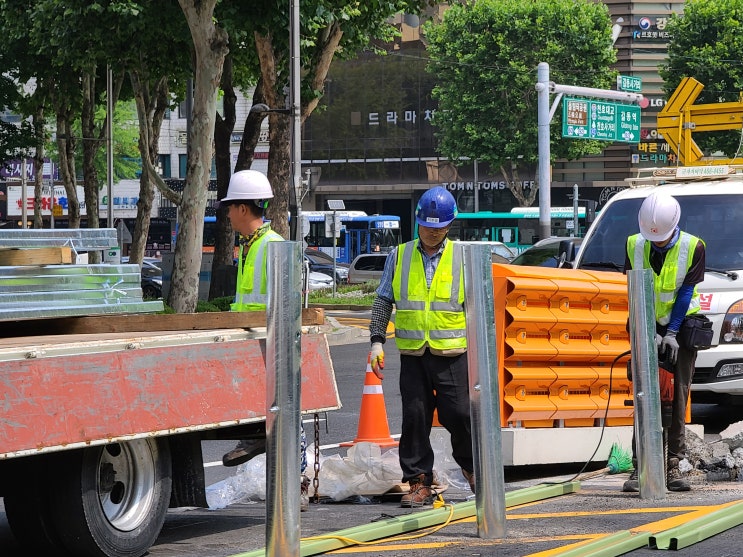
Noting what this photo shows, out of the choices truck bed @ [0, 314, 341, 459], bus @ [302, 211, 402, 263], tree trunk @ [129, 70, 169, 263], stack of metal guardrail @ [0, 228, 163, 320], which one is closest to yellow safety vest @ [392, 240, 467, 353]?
truck bed @ [0, 314, 341, 459]

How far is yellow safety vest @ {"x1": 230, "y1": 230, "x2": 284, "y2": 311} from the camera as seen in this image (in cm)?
724

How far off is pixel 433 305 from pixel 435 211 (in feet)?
1.70

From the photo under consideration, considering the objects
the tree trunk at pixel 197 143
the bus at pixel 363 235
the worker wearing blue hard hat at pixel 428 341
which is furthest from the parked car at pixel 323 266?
the worker wearing blue hard hat at pixel 428 341

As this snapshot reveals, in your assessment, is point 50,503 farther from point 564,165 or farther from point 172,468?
point 564,165

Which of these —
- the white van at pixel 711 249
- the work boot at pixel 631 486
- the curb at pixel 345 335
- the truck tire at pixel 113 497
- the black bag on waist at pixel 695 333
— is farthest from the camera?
the curb at pixel 345 335

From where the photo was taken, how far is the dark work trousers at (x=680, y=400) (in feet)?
27.2

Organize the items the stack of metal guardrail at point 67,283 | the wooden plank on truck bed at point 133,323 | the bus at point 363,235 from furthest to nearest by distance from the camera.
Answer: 1. the bus at point 363,235
2. the wooden plank on truck bed at point 133,323
3. the stack of metal guardrail at point 67,283

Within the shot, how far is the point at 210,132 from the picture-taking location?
21.8 metres

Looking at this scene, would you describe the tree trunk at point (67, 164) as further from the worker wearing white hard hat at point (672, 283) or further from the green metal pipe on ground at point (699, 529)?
the green metal pipe on ground at point (699, 529)

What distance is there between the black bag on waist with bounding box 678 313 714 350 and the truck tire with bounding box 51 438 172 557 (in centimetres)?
334

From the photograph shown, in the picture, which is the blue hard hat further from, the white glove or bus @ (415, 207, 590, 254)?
bus @ (415, 207, 590, 254)

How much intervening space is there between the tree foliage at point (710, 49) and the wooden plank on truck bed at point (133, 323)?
50831 millimetres

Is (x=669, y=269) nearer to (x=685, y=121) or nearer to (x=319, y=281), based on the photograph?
(x=685, y=121)

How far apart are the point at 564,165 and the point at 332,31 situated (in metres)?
43.8
